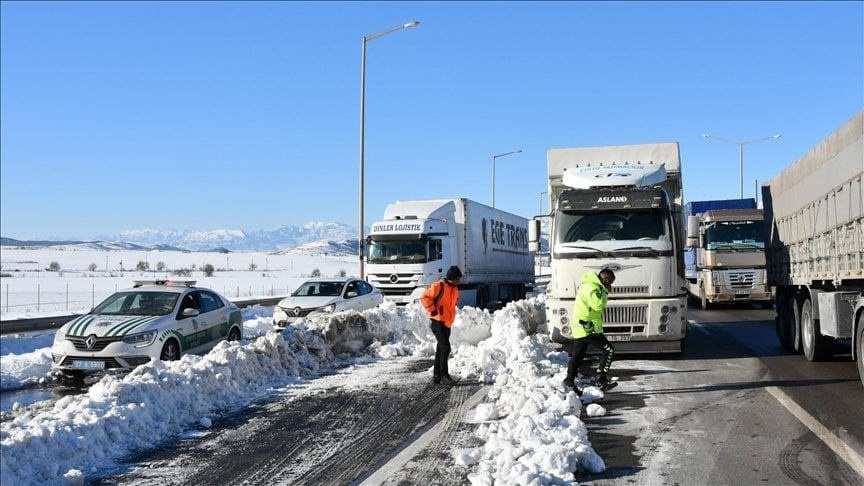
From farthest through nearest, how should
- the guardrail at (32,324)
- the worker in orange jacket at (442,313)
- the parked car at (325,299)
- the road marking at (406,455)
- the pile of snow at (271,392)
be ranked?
the guardrail at (32,324), the parked car at (325,299), the worker in orange jacket at (442,313), the pile of snow at (271,392), the road marking at (406,455)

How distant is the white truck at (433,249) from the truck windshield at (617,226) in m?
9.99

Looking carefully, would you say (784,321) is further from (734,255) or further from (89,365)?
(89,365)

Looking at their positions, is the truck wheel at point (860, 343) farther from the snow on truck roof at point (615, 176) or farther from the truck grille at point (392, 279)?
the truck grille at point (392, 279)

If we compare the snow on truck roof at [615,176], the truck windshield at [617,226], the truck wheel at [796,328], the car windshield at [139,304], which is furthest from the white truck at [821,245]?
the car windshield at [139,304]

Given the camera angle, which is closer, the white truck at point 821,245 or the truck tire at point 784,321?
the white truck at point 821,245

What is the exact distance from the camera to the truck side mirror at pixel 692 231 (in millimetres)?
12867

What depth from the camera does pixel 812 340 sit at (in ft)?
39.7

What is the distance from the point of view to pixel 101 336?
38.1 feet

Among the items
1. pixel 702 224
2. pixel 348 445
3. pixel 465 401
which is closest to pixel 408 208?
pixel 702 224

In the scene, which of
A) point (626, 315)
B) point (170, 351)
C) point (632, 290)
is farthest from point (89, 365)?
point (632, 290)

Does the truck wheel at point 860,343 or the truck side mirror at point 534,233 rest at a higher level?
the truck side mirror at point 534,233

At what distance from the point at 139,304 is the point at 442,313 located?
18.7 feet

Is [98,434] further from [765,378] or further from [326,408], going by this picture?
[765,378]

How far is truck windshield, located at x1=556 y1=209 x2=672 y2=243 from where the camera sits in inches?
496
